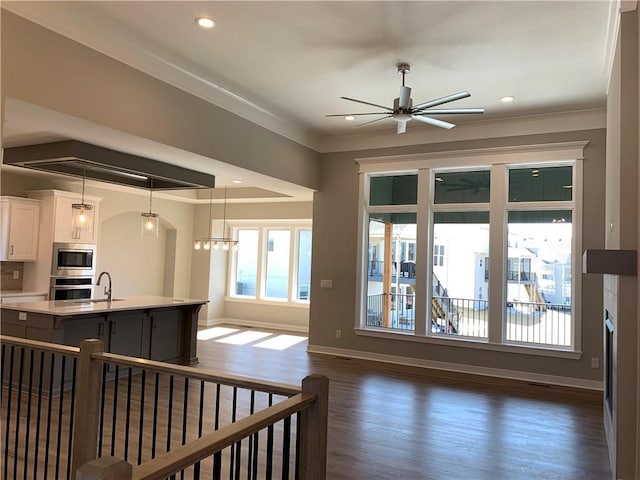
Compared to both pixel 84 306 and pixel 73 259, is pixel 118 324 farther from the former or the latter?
pixel 73 259

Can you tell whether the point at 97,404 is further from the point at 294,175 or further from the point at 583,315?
the point at 583,315

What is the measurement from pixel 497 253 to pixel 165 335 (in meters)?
4.65

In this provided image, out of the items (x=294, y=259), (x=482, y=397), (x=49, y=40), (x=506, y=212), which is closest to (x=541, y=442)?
(x=482, y=397)

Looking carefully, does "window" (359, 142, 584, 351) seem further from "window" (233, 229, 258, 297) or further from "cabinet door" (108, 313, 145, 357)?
"window" (233, 229, 258, 297)

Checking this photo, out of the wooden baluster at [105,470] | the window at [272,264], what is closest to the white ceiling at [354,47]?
the wooden baluster at [105,470]

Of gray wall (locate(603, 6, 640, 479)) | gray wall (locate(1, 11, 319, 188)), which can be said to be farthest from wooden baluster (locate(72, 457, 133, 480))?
gray wall (locate(1, 11, 319, 188))

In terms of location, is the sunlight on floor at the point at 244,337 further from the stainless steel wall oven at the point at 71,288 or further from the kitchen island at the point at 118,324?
the stainless steel wall oven at the point at 71,288

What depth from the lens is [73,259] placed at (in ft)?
24.2

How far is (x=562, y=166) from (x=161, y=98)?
5.09m

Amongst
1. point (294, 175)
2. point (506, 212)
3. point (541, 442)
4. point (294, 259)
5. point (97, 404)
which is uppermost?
point (294, 175)

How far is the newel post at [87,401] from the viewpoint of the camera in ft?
8.53

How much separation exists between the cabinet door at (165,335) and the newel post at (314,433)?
4652 millimetres

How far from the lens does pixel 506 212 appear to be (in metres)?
6.42

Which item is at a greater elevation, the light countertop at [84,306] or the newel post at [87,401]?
the light countertop at [84,306]
